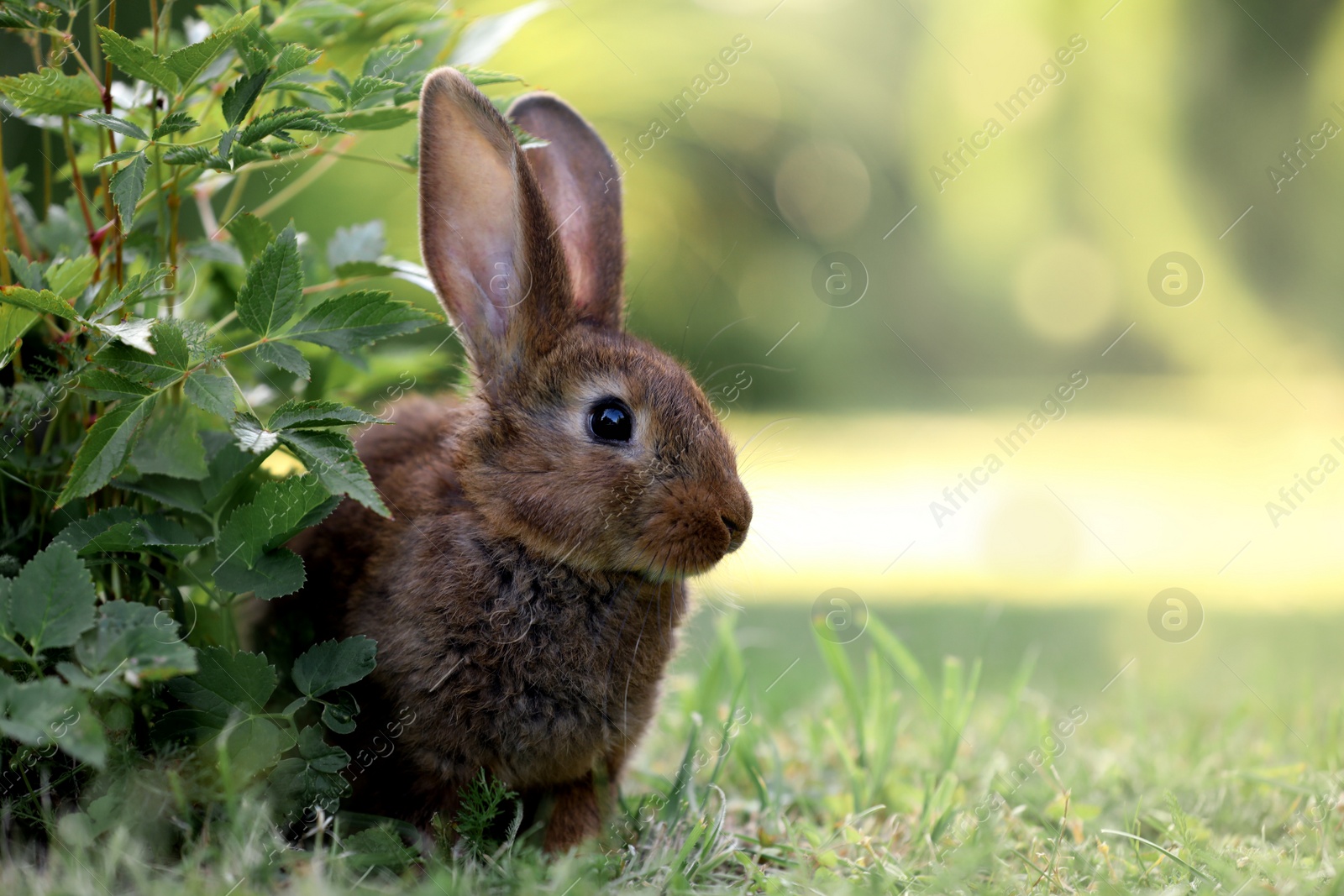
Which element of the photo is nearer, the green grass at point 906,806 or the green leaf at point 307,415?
the green grass at point 906,806

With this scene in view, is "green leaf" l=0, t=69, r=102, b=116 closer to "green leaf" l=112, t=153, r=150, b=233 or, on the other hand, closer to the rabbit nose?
"green leaf" l=112, t=153, r=150, b=233

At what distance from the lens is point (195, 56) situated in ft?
7.13

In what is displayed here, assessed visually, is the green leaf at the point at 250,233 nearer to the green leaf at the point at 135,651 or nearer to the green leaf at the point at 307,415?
the green leaf at the point at 307,415

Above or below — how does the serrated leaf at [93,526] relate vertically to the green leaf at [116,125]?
below

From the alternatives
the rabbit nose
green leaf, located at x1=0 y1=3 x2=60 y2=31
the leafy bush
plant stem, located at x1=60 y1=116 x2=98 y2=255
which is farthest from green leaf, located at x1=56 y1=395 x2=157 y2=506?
the rabbit nose

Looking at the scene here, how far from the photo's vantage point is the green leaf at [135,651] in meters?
1.96

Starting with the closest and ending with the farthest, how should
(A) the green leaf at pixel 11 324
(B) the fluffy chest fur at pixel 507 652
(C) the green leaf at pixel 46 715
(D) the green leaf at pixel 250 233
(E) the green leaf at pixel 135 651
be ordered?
(C) the green leaf at pixel 46 715
(E) the green leaf at pixel 135 651
(A) the green leaf at pixel 11 324
(B) the fluffy chest fur at pixel 507 652
(D) the green leaf at pixel 250 233

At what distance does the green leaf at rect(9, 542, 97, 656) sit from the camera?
2023mm

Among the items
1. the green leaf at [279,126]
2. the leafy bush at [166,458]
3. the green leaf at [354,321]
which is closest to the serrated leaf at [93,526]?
the leafy bush at [166,458]

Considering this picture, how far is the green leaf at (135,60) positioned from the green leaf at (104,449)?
0.64 m

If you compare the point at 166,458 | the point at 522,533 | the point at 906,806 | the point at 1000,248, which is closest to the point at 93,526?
the point at 166,458

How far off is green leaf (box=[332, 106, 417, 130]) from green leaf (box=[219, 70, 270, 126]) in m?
0.20

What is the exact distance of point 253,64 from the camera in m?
2.24

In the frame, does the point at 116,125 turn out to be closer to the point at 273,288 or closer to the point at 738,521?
the point at 273,288
